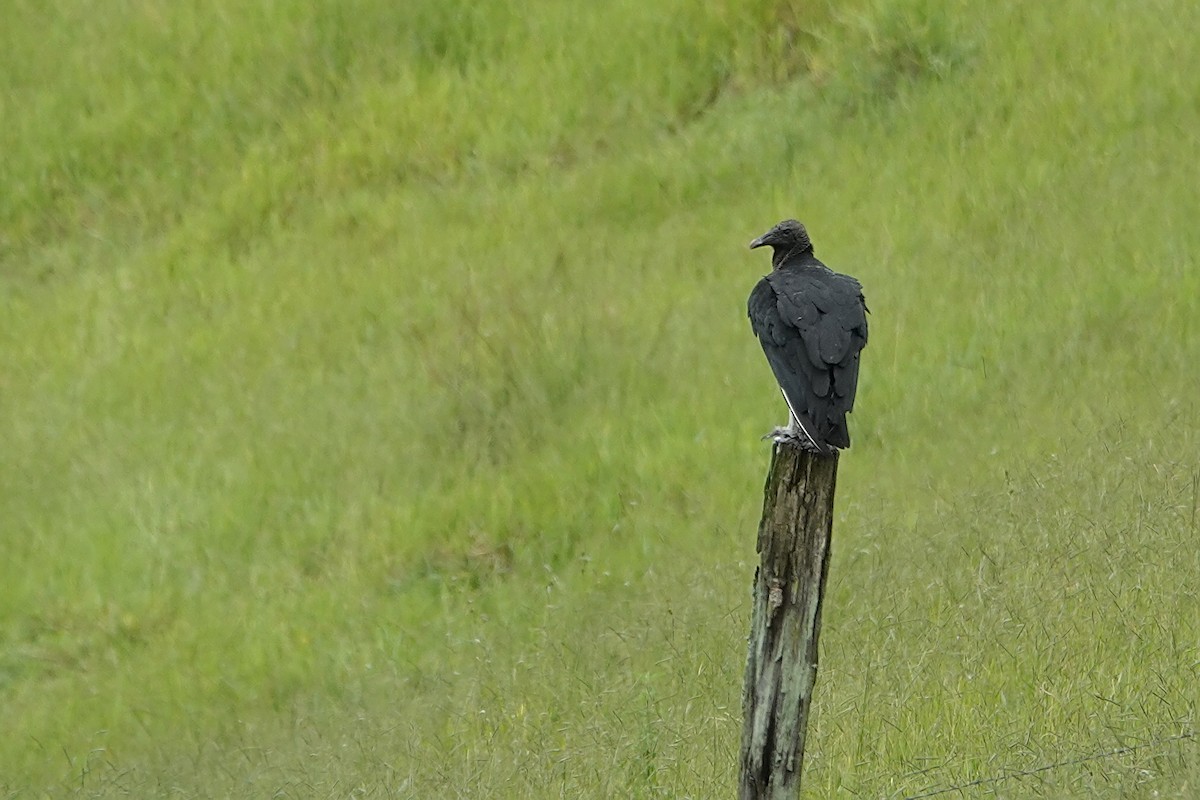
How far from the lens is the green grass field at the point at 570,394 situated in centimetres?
611

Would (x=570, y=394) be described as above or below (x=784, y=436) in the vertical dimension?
above

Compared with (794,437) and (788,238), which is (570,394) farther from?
(794,437)

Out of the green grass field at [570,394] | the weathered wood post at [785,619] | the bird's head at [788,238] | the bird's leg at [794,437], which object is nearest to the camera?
the weathered wood post at [785,619]

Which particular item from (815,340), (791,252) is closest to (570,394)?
(791,252)

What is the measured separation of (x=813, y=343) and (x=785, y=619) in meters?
1.20

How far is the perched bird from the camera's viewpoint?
16.8ft

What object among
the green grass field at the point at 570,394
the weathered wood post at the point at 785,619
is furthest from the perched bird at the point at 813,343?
the green grass field at the point at 570,394

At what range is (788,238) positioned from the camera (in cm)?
642

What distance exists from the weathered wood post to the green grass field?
523mm

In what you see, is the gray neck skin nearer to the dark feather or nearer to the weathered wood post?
the dark feather

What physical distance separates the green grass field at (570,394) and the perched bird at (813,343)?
1.11 metres

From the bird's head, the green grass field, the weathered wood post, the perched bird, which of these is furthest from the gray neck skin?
the weathered wood post

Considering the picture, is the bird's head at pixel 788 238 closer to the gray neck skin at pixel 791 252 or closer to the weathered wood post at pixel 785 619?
the gray neck skin at pixel 791 252

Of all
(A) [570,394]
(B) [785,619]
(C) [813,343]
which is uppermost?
(A) [570,394]
